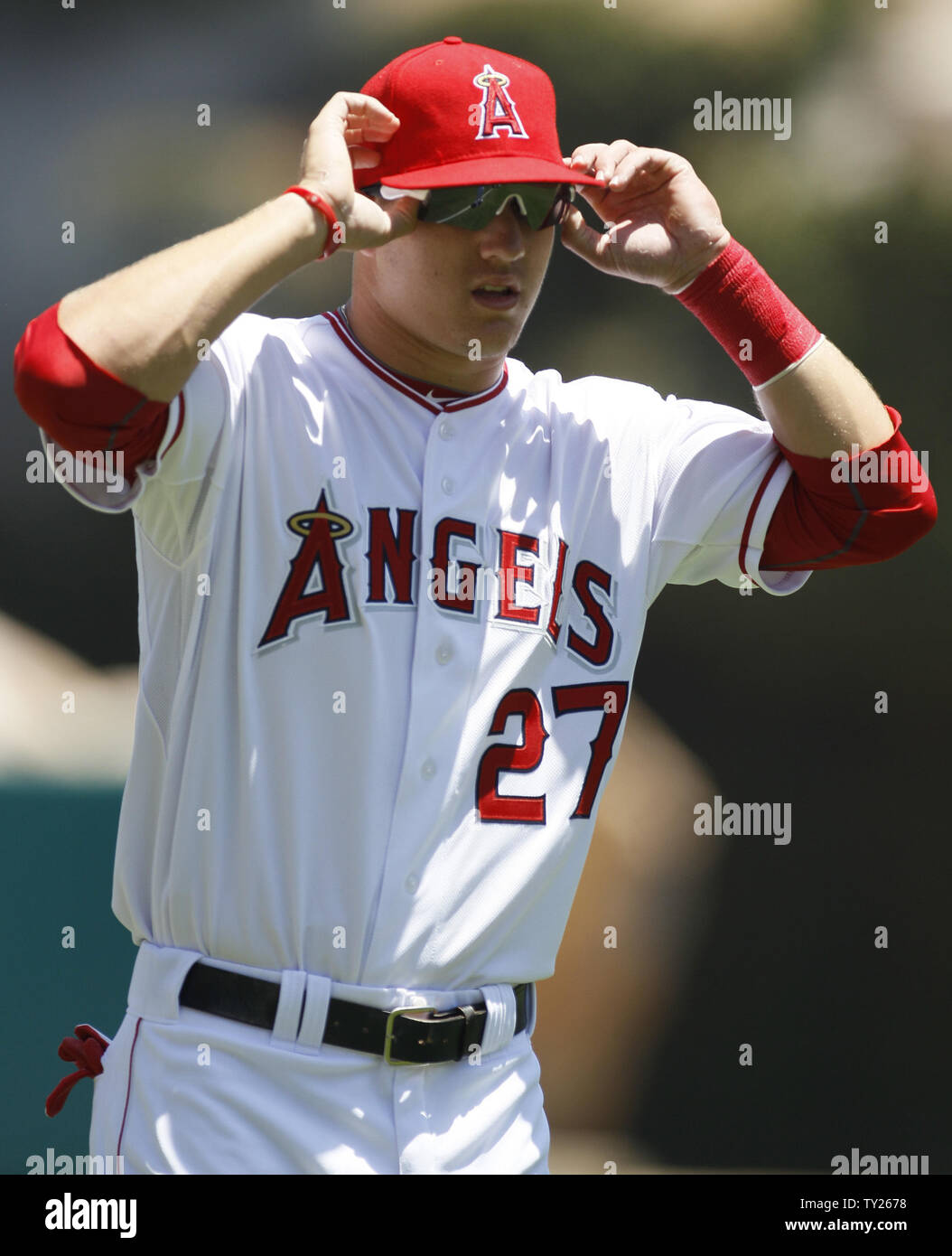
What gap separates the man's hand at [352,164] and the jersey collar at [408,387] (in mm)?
177

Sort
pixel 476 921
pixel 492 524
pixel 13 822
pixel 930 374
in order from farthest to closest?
pixel 930 374
pixel 13 822
pixel 492 524
pixel 476 921

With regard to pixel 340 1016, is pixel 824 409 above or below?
above

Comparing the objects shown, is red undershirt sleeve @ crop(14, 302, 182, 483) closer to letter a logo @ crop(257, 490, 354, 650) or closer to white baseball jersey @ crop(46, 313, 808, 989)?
white baseball jersey @ crop(46, 313, 808, 989)

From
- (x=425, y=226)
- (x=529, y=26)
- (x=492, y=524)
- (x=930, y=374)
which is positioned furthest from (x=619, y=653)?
(x=529, y=26)

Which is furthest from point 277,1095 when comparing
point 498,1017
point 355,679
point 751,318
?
point 751,318

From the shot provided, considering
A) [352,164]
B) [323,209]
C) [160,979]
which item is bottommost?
[160,979]

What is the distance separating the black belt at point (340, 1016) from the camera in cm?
156

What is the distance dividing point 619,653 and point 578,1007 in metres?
1.04

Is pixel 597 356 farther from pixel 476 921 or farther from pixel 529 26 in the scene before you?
pixel 476 921

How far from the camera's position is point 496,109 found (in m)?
1.75

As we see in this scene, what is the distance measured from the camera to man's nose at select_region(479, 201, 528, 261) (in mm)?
1692

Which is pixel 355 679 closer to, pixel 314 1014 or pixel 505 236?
pixel 314 1014

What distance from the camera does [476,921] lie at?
163cm

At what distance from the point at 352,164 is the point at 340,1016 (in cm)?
105
